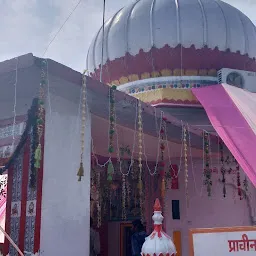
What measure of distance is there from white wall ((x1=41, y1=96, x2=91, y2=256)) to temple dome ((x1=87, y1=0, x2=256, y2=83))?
4046 mm

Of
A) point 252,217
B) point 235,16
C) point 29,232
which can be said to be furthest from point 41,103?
point 235,16

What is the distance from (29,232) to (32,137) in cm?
108

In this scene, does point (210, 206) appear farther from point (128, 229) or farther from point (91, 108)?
point (91, 108)

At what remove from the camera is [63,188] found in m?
5.01

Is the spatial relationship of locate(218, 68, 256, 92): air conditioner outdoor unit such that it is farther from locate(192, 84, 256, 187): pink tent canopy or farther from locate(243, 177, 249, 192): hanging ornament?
locate(243, 177, 249, 192): hanging ornament

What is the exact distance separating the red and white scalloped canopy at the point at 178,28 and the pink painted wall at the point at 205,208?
2.56 m

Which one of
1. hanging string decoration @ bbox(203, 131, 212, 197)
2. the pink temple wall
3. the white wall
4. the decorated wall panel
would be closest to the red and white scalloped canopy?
Result: hanging string decoration @ bbox(203, 131, 212, 197)

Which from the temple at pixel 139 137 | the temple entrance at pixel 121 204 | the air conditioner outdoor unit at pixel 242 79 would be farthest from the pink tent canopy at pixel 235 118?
the temple entrance at pixel 121 204

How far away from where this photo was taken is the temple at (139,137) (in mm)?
4836

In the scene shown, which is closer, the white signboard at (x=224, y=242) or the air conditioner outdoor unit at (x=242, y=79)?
the white signboard at (x=224, y=242)

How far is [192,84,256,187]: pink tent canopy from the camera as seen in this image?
589 centimetres

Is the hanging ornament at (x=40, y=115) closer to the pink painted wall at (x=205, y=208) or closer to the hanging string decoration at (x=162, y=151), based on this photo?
the hanging string decoration at (x=162, y=151)

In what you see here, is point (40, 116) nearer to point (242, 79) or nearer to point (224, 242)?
point (224, 242)

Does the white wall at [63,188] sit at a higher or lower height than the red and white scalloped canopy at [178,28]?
lower
